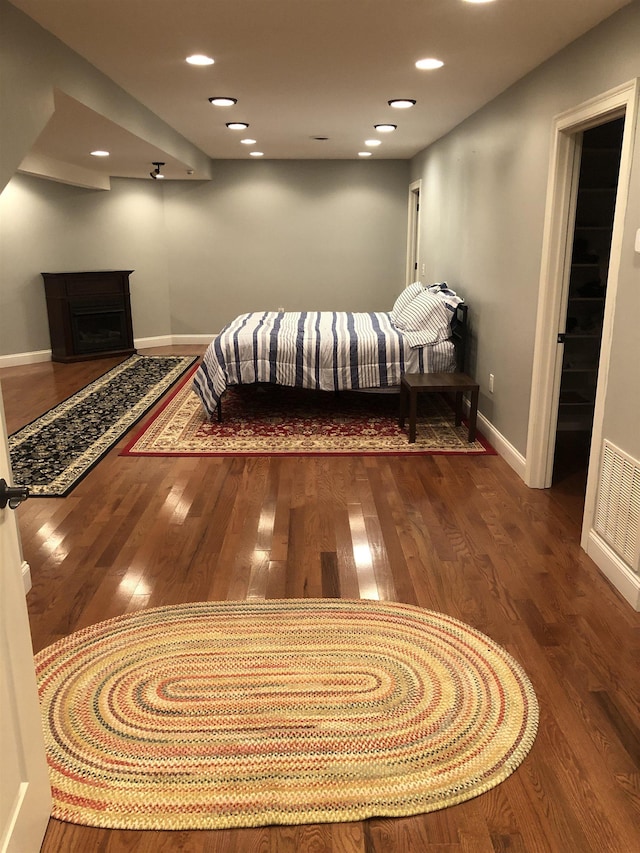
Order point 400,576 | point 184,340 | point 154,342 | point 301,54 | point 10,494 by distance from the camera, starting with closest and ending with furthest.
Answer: point 10,494 → point 400,576 → point 301,54 → point 154,342 → point 184,340

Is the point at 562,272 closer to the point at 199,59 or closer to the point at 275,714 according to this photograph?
the point at 199,59

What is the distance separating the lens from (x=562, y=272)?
11.6 ft

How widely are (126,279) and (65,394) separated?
8.17 feet

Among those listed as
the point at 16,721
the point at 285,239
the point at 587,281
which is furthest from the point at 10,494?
the point at 285,239

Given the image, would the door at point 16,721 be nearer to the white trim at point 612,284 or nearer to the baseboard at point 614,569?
the baseboard at point 614,569

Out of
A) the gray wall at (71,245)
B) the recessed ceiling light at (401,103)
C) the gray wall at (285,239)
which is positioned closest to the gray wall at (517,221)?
the recessed ceiling light at (401,103)

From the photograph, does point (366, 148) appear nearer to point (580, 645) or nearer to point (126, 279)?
point (126, 279)

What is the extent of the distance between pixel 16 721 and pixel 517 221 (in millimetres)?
3792

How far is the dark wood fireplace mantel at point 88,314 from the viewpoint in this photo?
758 centimetres

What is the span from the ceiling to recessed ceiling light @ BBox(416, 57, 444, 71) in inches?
1.7

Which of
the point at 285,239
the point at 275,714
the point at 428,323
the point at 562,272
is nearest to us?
the point at 275,714

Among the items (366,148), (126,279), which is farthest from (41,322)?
(366,148)

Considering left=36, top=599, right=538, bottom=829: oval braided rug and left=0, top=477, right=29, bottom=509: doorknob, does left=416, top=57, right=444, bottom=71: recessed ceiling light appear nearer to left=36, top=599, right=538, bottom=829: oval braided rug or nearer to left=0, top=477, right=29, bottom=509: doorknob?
left=36, top=599, right=538, bottom=829: oval braided rug

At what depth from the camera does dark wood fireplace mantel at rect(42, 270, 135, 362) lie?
299 inches
